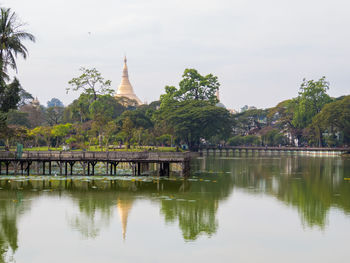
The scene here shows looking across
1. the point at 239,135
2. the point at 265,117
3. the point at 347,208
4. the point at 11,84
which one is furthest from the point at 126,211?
the point at 265,117

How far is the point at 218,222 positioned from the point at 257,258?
782 cm

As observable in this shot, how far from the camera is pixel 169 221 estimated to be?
3195cm

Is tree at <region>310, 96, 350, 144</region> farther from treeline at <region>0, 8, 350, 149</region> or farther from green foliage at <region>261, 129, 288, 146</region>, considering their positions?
green foliage at <region>261, 129, 288, 146</region>

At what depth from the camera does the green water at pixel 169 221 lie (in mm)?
25250

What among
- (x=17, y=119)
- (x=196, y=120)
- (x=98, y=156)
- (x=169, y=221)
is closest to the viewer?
(x=169, y=221)

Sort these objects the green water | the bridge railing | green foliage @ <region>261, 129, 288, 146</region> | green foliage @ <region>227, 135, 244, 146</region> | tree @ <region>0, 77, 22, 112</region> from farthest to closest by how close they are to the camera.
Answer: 1. green foliage @ <region>227, 135, 244, 146</region>
2. green foliage @ <region>261, 129, 288, 146</region>
3. tree @ <region>0, 77, 22, 112</region>
4. the bridge railing
5. the green water

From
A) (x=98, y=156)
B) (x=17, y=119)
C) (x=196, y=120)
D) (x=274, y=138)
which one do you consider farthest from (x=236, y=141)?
(x=98, y=156)

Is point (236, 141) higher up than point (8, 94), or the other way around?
point (8, 94)

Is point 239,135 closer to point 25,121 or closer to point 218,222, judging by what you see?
point 25,121

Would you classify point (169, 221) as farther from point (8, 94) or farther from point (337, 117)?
point (337, 117)

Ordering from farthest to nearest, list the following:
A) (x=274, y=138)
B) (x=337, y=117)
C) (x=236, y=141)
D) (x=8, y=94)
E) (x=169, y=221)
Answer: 1. (x=236, y=141)
2. (x=274, y=138)
3. (x=337, y=117)
4. (x=8, y=94)
5. (x=169, y=221)

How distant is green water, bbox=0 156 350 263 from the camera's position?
25.2 metres

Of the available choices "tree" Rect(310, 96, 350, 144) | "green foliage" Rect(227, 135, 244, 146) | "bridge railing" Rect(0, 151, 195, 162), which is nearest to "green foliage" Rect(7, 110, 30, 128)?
"bridge railing" Rect(0, 151, 195, 162)

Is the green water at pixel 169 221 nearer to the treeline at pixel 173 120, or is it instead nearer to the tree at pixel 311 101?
the treeline at pixel 173 120
